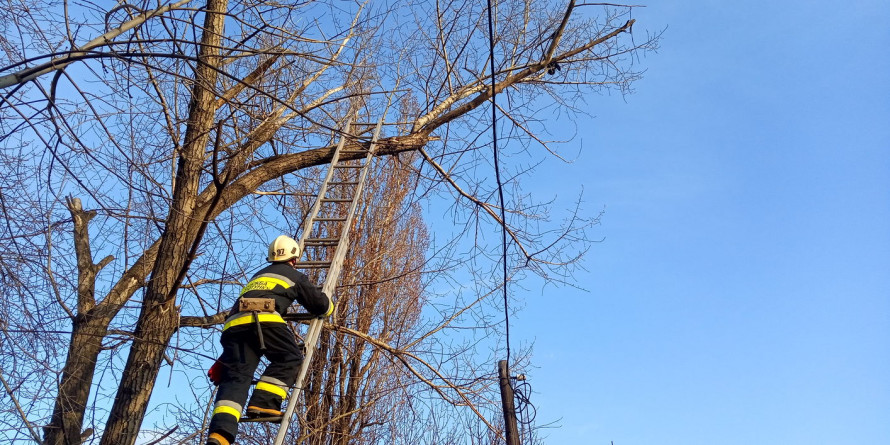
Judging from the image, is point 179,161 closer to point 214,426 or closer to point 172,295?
point 172,295

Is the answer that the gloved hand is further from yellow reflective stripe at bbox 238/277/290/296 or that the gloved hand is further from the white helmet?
the white helmet

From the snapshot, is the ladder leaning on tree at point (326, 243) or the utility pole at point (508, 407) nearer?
the ladder leaning on tree at point (326, 243)

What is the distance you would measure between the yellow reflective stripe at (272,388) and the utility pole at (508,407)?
1.76 metres

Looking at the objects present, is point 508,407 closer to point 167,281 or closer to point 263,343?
point 263,343

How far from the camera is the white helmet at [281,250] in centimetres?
518

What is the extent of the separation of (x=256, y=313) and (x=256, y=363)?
37cm

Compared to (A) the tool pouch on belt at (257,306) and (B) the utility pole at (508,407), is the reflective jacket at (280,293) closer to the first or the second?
(A) the tool pouch on belt at (257,306)

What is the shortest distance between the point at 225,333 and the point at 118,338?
85 centimetres

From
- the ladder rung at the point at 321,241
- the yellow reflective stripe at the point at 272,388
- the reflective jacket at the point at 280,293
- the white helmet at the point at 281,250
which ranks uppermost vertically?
the ladder rung at the point at 321,241

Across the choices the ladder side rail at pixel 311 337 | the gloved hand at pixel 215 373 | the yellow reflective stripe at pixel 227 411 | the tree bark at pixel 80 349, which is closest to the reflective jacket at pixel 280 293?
the ladder side rail at pixel 311 337

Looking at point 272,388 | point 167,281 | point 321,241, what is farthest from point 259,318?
point 321,241

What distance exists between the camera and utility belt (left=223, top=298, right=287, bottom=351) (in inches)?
186

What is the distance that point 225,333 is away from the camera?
487 centimetres

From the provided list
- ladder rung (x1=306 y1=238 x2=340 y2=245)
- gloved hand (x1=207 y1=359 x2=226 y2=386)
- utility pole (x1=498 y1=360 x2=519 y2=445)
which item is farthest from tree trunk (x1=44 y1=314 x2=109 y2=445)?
utility pole (x1=498 y1=360 x2=519 y2=445)
